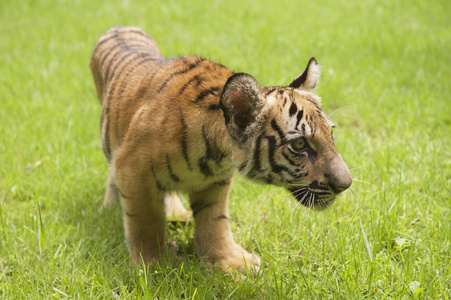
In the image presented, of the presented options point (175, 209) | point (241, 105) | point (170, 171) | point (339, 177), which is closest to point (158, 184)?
point (170, 171)

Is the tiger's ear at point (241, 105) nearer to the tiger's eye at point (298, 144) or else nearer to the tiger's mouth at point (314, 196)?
the tiger's eye at point (298, 144)

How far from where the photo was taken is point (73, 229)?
3602mm

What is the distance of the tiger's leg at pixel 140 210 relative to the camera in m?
3.02

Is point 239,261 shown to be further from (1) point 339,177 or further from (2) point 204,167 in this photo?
(1) point 339,177

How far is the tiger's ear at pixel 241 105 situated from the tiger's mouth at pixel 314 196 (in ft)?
1.37

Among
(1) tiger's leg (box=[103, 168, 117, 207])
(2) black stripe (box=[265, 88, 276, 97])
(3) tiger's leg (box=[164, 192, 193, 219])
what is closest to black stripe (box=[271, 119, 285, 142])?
(2) black stripe (box=[265, 88, 276, 97])

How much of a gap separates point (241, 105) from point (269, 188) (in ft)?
4.79

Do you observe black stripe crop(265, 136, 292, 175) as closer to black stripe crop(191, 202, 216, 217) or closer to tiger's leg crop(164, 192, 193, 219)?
black stripe crop(191, 202, 216, 217)

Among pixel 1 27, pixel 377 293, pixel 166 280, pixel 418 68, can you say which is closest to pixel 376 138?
pixel 418 68

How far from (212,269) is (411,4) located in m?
6.99

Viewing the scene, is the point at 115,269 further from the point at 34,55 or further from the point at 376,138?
the point at 34,55

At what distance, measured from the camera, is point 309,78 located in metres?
2.95

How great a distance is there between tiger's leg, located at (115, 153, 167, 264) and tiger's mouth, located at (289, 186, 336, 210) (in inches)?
34.2

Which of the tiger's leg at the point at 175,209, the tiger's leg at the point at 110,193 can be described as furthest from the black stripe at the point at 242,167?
the tiger's leg at the point at 110,193
